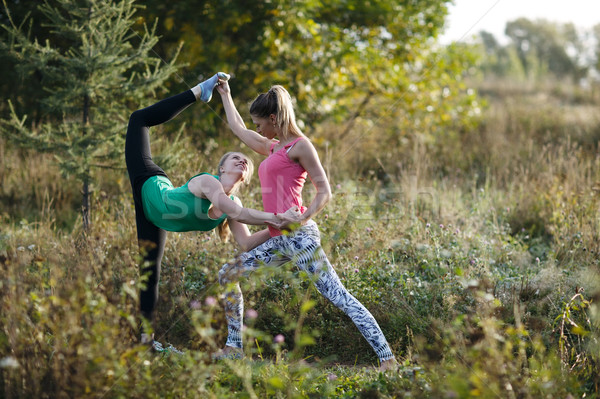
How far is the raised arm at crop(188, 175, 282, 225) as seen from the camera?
10.1 ft

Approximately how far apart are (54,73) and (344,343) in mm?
4087

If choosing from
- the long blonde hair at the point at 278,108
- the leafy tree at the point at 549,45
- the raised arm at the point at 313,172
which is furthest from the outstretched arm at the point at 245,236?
the leafy tree at the point at 549,45

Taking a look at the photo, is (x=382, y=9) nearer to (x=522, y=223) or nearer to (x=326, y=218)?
(x=522, y=223)

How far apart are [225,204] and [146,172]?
2.37ft

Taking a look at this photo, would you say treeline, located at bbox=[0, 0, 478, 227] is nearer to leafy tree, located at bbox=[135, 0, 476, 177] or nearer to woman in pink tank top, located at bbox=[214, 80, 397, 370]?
leafy tree, located at bbox=[135, 0, 476, 177]

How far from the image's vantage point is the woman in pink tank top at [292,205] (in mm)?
3086

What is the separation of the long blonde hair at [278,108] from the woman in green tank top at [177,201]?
1.15ft

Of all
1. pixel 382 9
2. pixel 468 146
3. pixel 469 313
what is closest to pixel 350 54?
pixel 382 9

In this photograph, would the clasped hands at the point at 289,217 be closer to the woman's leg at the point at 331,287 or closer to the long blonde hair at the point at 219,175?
the woman's leg at the point at 331,287

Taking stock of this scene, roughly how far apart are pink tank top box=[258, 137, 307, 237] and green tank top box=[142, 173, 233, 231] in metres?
0.36

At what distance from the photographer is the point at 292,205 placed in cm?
314

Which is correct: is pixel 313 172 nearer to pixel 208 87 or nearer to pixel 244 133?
pixel 244 133

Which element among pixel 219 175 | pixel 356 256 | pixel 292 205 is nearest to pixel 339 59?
pixel 356 256

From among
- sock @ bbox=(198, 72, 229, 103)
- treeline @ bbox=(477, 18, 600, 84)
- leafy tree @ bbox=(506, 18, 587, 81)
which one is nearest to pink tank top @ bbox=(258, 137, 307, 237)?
sock @ bbox=(198, 72, 229, 103)
